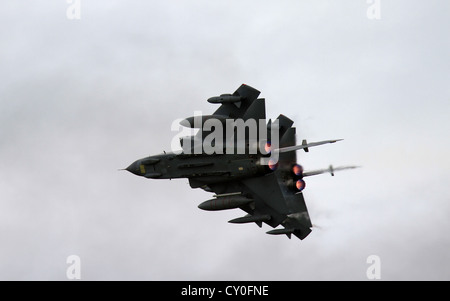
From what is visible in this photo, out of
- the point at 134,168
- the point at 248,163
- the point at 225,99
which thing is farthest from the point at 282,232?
the point at 134,168

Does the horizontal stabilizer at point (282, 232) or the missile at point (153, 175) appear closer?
the horizontal stabilizer at point (282, 232)

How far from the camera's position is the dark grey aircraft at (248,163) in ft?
453

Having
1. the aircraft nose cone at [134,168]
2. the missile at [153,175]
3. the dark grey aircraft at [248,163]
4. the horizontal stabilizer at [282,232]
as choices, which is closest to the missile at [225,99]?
the dark grey aircraft at [248,163]

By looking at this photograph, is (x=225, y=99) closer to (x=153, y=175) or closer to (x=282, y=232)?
(x=153, y=175)

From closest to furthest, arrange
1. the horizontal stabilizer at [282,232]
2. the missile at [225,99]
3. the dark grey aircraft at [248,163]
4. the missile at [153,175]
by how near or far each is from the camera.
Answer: the dark grey aircraft at [248,163] < the horizontal stabilizer at [282,232] < the missile at [225,99] < the missile at [153,175]

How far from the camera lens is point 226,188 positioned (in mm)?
140875

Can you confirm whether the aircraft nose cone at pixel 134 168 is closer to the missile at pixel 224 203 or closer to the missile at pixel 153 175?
the missile at pixel 153 175

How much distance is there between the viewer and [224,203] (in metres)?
139

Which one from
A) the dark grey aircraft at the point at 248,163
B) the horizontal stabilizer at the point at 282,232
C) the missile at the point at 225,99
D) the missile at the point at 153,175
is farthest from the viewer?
the missile at the point at 153,175

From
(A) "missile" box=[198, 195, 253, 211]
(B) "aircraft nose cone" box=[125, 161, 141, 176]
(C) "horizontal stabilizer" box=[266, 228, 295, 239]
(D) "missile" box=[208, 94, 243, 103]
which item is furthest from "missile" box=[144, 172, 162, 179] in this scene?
(C) "horizontal stabilizer" box=[266, 228, 295, 239]
